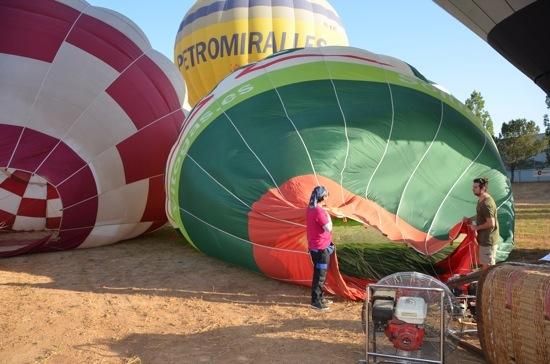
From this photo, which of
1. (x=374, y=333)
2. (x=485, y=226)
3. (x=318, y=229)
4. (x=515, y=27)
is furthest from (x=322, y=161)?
(x=515, y=27)

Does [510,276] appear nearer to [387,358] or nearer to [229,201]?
[387,358]

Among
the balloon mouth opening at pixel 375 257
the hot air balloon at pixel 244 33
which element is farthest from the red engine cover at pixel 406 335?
the hot air balloon at pixel 244 33

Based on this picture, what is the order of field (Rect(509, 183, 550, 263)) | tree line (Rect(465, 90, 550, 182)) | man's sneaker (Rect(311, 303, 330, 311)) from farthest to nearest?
tree line (Rect(465, 90, 550, 182)) → field (Rect(509, 183, 550, 263)) → man's sneaker (Rect(311, 303, 330, 311))

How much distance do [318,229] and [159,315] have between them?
1476mm

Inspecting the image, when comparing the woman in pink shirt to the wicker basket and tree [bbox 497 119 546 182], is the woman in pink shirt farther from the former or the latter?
tree [bbox 497 119 546 182]

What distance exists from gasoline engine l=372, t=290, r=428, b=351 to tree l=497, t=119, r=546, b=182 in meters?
33.6

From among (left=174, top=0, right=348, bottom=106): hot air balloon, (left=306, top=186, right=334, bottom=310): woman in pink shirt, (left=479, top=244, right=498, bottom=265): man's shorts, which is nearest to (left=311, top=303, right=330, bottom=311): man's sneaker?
(left=306, top=186, right=334, bottom=310): woman in pink shirt

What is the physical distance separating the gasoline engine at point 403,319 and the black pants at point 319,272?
160 centimetres

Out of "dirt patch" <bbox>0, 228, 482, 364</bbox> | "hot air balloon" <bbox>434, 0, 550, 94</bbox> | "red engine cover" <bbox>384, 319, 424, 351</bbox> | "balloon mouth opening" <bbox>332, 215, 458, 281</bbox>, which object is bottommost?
"dirt patch" <bbox>0, 228, 482, 364</bbox>

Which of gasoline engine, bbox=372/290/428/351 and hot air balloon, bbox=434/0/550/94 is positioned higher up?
hot air balloon, bbox=434/0/550/94

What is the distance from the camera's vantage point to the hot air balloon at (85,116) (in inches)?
248

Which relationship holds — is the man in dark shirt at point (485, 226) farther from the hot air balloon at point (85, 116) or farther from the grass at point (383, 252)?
the hot air balloon at point (85, 116)

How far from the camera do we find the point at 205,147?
5750 mm

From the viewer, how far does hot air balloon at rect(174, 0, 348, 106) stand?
12219 mm
